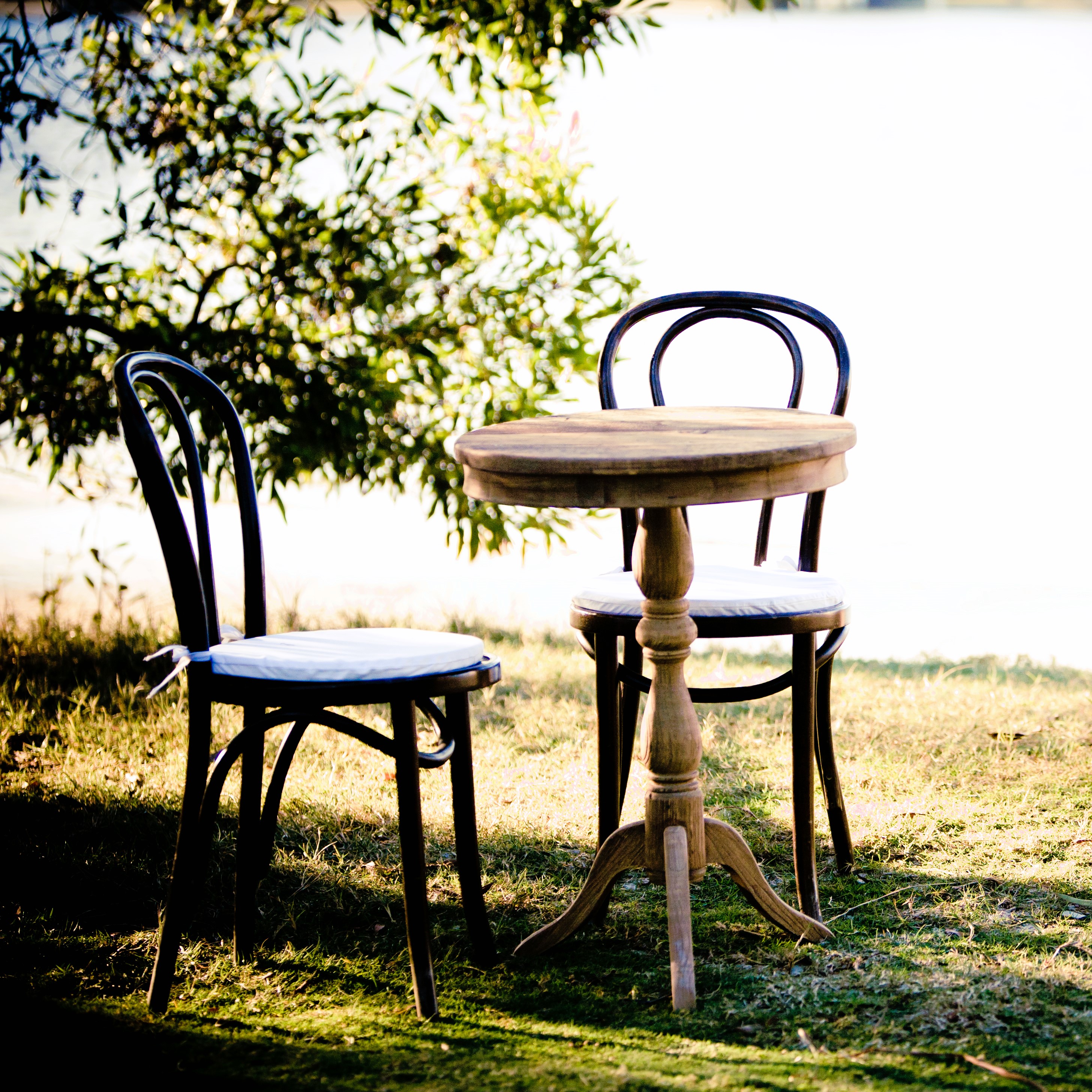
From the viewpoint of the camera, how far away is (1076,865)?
264 cm

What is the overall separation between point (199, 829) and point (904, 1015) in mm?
1194

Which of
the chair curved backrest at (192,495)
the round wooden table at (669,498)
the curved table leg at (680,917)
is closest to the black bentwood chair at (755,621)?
the round wooden table at (669,498)

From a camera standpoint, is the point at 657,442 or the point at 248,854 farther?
the point at 248,854

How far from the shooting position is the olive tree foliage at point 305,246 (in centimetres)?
377

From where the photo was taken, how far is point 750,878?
227cm

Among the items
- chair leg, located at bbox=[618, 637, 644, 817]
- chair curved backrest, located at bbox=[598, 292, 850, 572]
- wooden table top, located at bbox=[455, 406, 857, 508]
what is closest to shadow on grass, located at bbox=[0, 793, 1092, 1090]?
chair leg, located at bbox=[618, 637, 644, 817]

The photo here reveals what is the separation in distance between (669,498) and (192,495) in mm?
829

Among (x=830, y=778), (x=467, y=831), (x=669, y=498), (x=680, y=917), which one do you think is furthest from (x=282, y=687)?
(x=830, y=778)

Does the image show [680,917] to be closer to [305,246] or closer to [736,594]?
[736,594]

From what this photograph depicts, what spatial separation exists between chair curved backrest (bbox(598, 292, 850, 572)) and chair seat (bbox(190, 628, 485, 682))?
697 millimetres

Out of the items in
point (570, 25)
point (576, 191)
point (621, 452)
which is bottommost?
point (621, 452)

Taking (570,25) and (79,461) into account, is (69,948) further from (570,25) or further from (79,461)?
(570,25)

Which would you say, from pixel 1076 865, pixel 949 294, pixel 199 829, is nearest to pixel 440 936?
pixel 199 829

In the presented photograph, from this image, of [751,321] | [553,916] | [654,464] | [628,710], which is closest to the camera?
[654,464]
